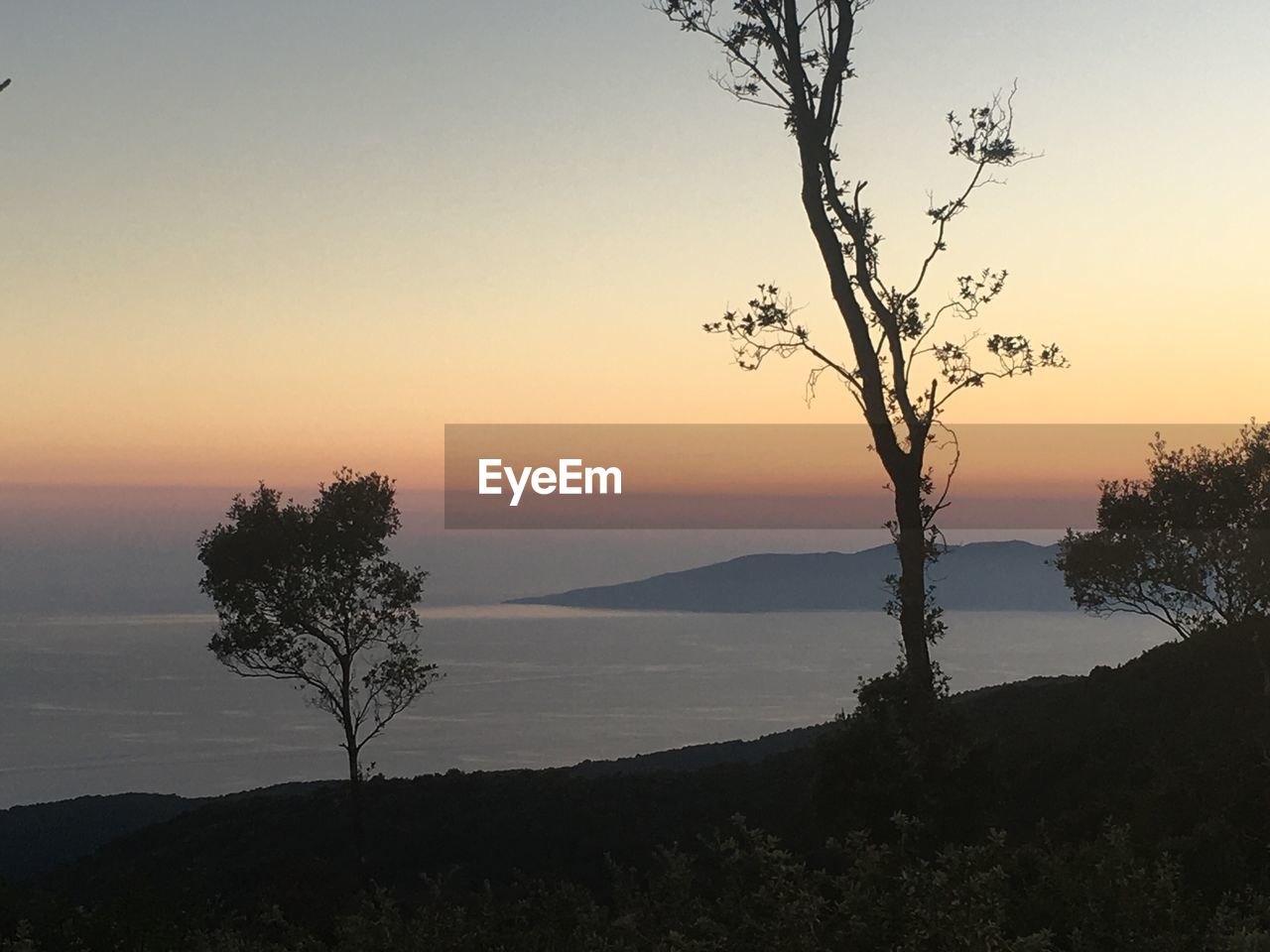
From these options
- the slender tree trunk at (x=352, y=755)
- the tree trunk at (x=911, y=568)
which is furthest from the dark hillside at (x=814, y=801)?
the slender tree trunk at (x=352, y=755)

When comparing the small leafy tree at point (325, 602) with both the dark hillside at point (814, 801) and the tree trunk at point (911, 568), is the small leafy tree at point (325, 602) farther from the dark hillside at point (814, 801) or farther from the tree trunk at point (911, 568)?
the tree trunk at point (911, 568)

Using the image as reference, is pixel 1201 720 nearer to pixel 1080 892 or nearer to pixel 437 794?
pixel 437 794

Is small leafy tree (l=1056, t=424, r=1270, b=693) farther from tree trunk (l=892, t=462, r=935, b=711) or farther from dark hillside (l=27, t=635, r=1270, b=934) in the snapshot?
tree trunk (l=892, t=462, r=935, b=711)

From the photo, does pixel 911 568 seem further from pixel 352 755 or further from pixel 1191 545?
pixel 1191 545

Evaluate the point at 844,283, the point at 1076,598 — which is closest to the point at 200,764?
the point at 1076,598

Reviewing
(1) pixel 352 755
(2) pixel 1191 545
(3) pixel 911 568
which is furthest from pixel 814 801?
(2) pixel 1191 545

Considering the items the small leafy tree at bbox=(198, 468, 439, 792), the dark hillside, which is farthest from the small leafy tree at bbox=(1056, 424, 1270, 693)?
the small leafy tree at bbox=(198, 468, 439, 792)

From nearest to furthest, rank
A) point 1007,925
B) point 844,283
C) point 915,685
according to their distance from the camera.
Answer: point 1007,925 → point 915,685 → point 844,283
